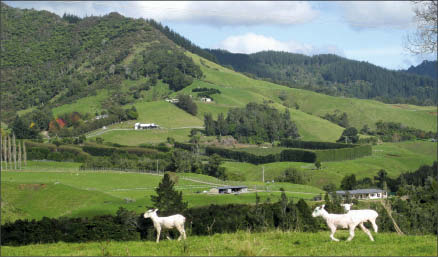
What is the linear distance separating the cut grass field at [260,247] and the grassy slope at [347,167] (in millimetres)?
99543

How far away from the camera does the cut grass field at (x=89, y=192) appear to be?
239ft

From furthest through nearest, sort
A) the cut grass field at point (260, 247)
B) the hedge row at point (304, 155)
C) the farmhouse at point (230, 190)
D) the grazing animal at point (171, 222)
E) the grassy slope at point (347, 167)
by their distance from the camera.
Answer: the hedge row at point (304, 155) < the grassy slope at point (347, 167) < the farmhouse at point (230, 190) < the grazing animal at point (171, 222) < the cut grass field at point (260, 247)

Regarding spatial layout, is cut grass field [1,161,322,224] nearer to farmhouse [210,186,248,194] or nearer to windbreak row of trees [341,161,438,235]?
farmhouse [210,186,248,194]

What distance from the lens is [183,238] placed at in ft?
59.0

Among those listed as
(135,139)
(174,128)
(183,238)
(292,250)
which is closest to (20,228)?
(183,238)

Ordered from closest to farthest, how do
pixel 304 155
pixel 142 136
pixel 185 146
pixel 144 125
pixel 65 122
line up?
pixel 304 155 → pixel 185 146 → pixel 142 136 → pixel 144 125 → pixel 65 122

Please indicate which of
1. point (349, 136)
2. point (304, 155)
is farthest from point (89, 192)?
point (349, 136)

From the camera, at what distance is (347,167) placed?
13000 centimetres

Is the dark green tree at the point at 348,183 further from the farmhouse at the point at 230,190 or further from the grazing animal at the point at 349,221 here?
the grazing animal at the point at 349,221

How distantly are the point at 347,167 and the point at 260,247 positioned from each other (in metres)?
119

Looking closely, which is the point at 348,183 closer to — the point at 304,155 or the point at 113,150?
the point at 304,155

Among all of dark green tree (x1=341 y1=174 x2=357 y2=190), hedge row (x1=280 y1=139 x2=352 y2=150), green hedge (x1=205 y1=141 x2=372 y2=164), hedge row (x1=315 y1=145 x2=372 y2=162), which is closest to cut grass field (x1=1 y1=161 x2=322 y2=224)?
dark green tree (x1=341 y1=174 x2=357 y2=190)

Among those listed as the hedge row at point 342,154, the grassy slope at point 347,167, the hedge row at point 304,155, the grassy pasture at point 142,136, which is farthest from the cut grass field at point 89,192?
the grassy pasture at point 142,136

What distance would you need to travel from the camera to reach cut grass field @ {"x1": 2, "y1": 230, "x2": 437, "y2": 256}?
575 inches
